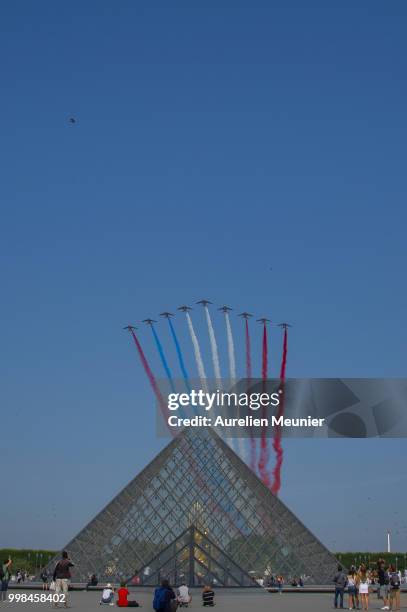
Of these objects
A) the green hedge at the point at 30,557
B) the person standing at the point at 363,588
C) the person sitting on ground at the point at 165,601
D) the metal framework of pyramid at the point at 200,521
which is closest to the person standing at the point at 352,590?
the person standing at the point at 363,588

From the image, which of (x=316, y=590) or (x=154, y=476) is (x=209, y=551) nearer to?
(x=316, y=590)

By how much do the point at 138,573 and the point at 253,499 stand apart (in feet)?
32.9

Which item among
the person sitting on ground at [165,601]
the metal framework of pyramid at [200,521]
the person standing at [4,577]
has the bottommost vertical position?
the person sitting on ground at [165,601]

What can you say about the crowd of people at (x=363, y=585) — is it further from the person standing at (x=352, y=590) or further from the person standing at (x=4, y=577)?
the person standing at (x=4, y=577)

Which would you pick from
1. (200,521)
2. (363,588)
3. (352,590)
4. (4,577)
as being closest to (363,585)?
(363,588)

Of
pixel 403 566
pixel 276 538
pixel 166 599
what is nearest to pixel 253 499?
pixel 276 538

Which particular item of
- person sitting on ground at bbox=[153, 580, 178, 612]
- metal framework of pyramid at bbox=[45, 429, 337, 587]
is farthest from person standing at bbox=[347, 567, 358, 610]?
metal framework of pyramid at bbox=[45, 429, 337, 587]

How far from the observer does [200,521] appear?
53.7m

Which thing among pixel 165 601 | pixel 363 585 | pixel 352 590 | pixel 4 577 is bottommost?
pixel 165 601

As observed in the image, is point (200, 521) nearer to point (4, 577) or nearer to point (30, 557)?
point (4, 577)

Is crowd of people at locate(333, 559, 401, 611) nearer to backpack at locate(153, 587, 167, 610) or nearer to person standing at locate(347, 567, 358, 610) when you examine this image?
person standing at locate(347, 567, 358, 610)

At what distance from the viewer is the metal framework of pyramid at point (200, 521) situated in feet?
170

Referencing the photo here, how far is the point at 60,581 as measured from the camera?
20750 millimetres

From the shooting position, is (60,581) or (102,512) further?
(102,512)
